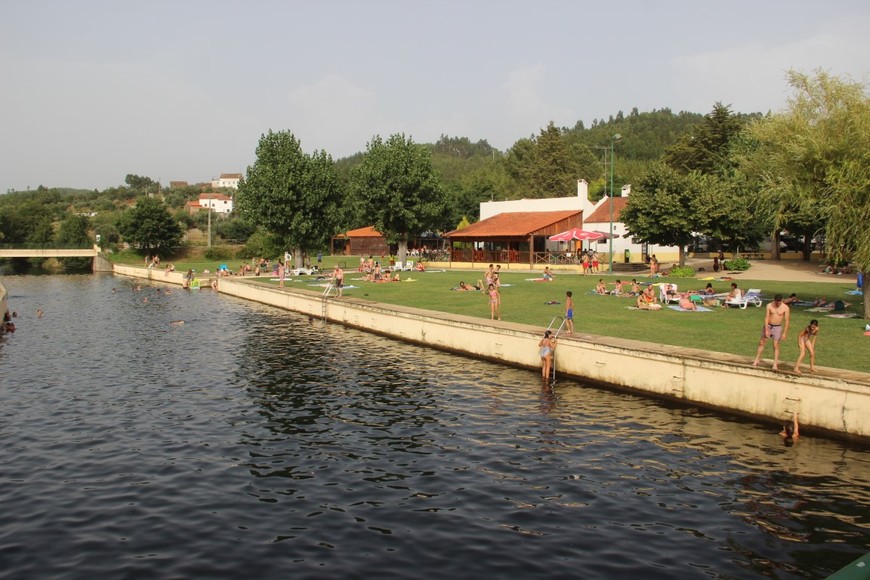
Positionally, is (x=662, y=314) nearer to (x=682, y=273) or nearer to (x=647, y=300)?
(x=647, y=300)

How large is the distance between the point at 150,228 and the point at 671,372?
88596mm

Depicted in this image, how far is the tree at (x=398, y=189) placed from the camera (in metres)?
64.9

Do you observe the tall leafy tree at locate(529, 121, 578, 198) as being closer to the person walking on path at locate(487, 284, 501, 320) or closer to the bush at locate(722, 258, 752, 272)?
the bush at locate(722, 258, 752, 272)

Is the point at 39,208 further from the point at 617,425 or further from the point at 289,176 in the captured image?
the point at 617,425

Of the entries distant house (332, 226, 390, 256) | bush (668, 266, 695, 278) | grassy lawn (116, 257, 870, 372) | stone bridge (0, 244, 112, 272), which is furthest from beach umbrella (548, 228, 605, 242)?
Answer: stone bridge (0, 244, 112, 272)

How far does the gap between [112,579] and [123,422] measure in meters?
8.59

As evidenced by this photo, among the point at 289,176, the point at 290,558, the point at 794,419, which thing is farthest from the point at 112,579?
the point at 289,176

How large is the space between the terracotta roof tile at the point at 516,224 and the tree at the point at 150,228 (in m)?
47.4

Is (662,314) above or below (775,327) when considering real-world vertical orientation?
below

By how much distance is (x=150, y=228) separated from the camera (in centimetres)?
9444

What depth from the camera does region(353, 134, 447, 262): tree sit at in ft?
213

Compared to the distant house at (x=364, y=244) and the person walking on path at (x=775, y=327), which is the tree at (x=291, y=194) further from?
the person walking on path at (x=775, y=327)

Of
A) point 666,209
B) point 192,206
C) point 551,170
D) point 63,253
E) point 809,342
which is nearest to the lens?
point 809,342

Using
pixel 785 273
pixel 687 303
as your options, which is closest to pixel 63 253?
pixel 785 273
